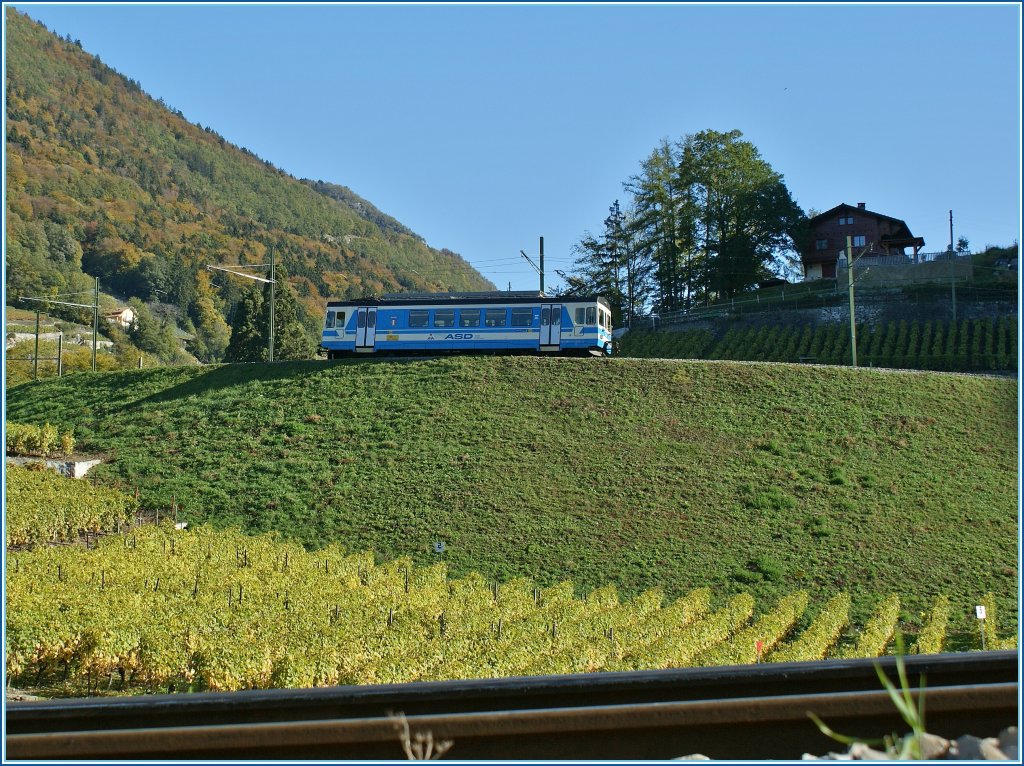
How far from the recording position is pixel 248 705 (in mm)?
5457

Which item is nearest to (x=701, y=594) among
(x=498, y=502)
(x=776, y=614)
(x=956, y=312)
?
(x=776, y=614)

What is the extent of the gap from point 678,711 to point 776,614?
14885mm

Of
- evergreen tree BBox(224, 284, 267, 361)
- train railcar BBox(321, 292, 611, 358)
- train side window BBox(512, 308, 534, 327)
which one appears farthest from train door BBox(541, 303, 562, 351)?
evergreen tree BBox(224, 284, 267, 361)

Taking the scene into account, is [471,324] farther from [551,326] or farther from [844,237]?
[844,237]

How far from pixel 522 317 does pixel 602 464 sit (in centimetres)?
928

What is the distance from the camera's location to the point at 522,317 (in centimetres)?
3519

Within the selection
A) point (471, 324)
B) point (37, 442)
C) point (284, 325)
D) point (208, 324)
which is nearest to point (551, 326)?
point (471, 324)

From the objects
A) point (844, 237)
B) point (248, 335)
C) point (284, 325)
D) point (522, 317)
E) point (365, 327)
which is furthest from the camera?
point (844, 237)

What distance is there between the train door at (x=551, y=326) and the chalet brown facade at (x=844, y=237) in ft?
123

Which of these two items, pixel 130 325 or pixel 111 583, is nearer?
pixel 111 583

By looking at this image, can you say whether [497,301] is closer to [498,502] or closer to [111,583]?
[498,502]

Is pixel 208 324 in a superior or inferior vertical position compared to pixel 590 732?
superior

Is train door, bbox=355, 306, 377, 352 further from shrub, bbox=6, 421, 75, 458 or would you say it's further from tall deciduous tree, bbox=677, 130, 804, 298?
tall deciduous tree, bbox=677, 130, 804, 298

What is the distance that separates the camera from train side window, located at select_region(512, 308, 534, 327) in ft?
115
